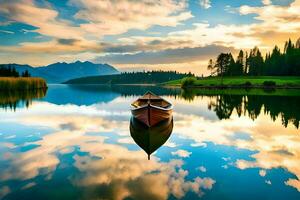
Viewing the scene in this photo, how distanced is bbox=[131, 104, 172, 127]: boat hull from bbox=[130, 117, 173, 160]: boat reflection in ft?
1.52

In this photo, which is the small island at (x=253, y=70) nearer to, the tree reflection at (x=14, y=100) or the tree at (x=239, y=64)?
the tree at (x=239, y=64)

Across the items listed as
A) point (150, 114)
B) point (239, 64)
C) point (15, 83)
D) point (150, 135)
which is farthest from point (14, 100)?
point (239, 64)

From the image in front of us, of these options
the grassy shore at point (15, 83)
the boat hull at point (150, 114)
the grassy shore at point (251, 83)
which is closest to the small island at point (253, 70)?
the grassy shore at point (251, 83)

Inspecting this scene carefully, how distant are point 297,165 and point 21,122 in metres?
24.0

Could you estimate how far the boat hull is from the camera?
74.0ft

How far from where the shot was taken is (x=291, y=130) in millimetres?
22703

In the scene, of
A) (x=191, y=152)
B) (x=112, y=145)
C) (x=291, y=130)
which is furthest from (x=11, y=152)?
(x=291, y=130)

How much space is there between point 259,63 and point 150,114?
426ft

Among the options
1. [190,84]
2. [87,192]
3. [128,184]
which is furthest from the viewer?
[190,84]

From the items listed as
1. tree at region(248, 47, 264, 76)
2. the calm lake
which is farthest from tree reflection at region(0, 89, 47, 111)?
tree at region(248, 47, 264, 76)

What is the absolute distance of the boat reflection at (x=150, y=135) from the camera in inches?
677

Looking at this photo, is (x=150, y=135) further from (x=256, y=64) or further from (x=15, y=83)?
(x=256, y=64)

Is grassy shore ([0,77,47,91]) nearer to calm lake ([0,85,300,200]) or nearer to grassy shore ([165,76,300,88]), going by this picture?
calm lake ([0,85,300,200])

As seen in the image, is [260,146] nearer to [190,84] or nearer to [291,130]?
[291,130]
